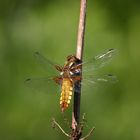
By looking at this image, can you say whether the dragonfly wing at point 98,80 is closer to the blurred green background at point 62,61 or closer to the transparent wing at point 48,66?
the transparent wing at point 48,66

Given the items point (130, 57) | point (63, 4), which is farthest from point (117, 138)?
point (63, 4)

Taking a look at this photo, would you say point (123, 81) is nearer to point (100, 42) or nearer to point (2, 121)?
point (100, 42)

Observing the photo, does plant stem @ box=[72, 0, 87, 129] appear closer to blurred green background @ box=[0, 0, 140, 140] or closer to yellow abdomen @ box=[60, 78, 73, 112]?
yellow abdomen @ box=[60, 78, 73, 112]

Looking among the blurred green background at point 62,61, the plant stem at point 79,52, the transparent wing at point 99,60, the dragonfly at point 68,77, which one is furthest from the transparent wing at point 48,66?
the blurred green background at point 62,61

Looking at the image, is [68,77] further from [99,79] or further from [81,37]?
[81,37]

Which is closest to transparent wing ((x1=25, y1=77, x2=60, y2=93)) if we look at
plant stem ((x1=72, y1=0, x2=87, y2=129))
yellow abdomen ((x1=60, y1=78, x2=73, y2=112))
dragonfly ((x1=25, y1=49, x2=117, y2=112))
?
dragonfly ((x1=25, y1=49, x2=117, y2=112))

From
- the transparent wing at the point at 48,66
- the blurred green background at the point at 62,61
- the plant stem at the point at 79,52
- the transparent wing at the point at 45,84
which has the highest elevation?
the plant stem at the point at 79,52
